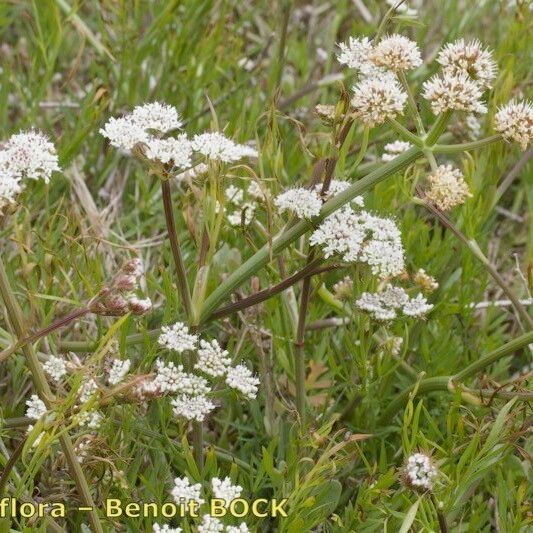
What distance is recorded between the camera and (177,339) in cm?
174

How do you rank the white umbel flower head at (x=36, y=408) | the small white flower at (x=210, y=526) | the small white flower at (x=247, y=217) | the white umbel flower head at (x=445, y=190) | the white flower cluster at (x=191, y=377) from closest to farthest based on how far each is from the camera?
the small white flower at (x=210, y=526) → the white umbel flower head at (x=36, y=408) → the white flower cluster at (x=191, y=377) → the white umbel flower head at (x=445, y=190) → the small white flower at (x=247, y=217)

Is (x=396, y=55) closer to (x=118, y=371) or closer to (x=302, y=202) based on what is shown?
(x=302, y=202)

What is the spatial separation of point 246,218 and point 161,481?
61 cm

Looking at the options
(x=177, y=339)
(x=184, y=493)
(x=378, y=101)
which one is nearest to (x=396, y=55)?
(x=378, y=101)

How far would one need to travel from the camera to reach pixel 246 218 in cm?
211

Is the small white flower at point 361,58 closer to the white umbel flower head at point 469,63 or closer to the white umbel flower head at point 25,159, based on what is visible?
the white umbel flower head at point 469,63

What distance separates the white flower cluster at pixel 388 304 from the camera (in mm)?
1917

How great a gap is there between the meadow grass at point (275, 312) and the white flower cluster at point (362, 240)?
0.06 meters

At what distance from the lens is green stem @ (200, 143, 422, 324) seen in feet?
5.59

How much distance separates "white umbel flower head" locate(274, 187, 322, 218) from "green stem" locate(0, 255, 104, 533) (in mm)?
522

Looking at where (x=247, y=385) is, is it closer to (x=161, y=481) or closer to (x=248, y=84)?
(x=161, y=481)

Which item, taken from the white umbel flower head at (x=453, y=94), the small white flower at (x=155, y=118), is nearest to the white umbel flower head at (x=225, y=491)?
the small white flower at (x=155, y=118)

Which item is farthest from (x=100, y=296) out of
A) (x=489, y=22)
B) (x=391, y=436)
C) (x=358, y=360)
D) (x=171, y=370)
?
(x=489, y=22)

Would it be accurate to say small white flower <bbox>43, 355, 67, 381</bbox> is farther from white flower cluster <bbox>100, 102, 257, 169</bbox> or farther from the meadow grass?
white flower cluster <bbox>100, 102, 257, 169</bbox>
